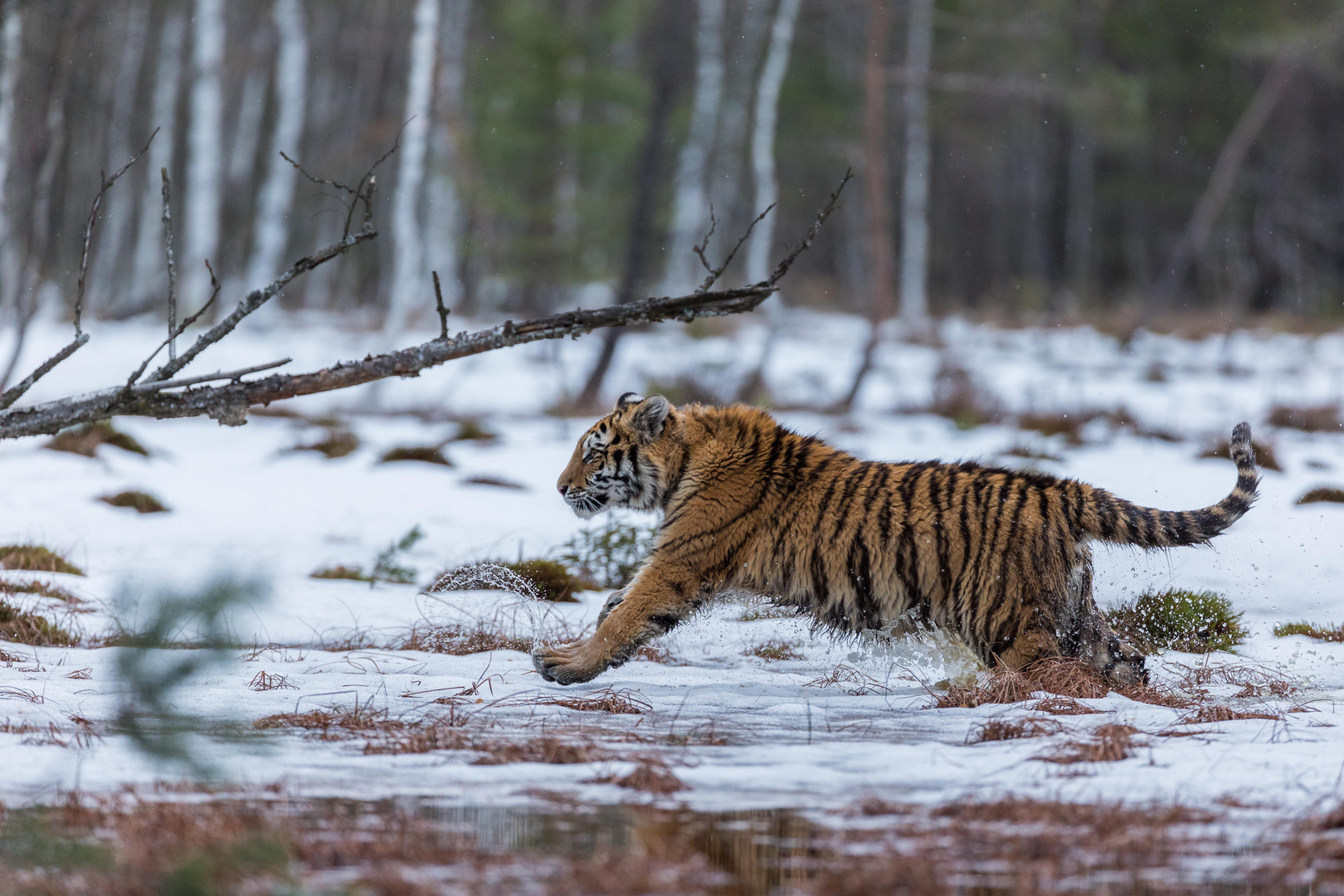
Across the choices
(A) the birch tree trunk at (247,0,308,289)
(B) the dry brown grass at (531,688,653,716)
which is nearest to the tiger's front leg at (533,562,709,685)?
(B) the dry brown grass at (531,688,653,716)

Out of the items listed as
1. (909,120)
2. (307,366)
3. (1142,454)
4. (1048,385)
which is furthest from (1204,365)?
(307,366)

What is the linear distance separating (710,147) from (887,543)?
18.2 meters

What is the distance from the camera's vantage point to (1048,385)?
17.1 meters

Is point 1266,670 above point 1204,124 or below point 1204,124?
below

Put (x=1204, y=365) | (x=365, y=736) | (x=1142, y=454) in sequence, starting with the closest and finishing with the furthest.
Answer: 1. (x=365, y=736)
2. (x=1142, y=454)
3. (x=1204, y=365)

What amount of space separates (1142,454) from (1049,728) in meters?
7.79

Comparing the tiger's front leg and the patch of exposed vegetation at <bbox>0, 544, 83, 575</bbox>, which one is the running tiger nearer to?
the tiger's front leg

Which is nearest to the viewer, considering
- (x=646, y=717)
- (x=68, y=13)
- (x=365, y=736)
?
(x=365, y=736)

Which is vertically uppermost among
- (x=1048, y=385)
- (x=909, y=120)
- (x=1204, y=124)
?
(x=1204, y=124)

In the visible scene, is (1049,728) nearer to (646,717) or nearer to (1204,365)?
(646,717)

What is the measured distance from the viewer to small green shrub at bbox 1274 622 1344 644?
Answer: 6734 millimetres

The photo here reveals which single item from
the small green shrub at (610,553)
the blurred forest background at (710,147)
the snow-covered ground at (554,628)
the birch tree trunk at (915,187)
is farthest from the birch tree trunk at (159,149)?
the small green shrub at (610,553)

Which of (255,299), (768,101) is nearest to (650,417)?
(255,299)

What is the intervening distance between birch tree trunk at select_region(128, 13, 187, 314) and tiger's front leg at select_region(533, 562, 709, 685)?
2186 centimetres
